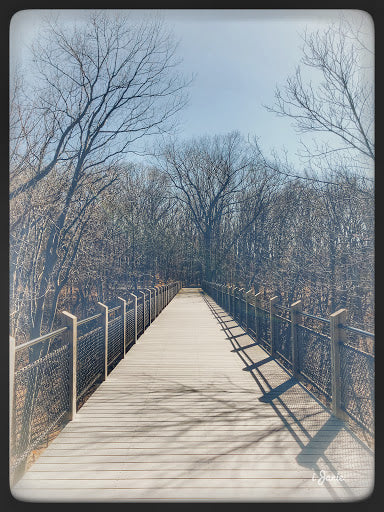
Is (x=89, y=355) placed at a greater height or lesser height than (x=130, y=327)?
greater

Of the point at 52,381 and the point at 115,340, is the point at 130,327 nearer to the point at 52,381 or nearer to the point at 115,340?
the point at 115,340

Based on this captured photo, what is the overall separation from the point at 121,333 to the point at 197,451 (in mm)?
4272

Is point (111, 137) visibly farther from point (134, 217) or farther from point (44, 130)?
point (134, 217)

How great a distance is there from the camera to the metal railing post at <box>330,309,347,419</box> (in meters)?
4.12

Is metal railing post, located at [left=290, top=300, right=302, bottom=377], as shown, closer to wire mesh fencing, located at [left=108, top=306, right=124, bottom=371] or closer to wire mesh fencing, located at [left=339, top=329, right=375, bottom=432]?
wire mesh fencing, located at [left=339, top=329, right=375, bottom=432]

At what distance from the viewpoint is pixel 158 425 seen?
3871mm

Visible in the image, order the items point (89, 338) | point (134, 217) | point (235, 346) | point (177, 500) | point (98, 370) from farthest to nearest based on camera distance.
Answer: point (134, 217)
point (235, 346)
point (98, 370)
point (89, 338)
point (177, 500)

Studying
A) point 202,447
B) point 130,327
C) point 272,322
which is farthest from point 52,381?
point 130,327

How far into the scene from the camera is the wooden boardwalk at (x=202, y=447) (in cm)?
263

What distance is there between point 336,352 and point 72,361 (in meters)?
2.77

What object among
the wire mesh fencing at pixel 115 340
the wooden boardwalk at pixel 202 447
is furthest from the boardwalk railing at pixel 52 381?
the wire mesh fencing at pixel 115 340

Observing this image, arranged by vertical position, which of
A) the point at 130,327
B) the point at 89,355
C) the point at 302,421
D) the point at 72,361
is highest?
the point at 72,361

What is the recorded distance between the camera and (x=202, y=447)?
331cm

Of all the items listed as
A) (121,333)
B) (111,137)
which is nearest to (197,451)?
(121,333)
